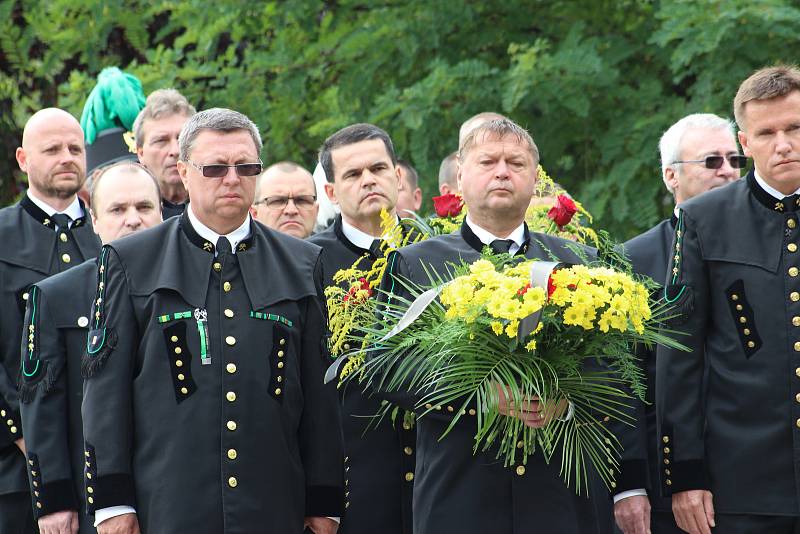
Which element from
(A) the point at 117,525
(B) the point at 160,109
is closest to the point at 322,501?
(A) the point at 117,525

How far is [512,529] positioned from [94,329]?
1743mm

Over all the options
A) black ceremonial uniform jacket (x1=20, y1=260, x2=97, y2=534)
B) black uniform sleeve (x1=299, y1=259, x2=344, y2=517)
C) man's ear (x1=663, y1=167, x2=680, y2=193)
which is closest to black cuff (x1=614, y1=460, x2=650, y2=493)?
black uniform sleeve (x1=299, y1=259, x2=344, y2=517)

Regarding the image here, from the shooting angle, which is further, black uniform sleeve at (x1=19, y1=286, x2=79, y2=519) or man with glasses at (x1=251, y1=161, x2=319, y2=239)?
man with glasses at (x1=251, y1=161, x2=319, y2=239)

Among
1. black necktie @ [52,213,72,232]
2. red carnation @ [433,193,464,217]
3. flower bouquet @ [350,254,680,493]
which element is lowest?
flower bouquet @ [350,254,680,493]

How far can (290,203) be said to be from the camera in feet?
25.3

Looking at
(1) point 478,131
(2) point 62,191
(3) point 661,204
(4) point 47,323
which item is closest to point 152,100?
(2) point 62,191

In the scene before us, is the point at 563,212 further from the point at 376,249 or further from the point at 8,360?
the point at 8,360

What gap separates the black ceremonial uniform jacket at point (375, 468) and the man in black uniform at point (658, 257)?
93 centimetres

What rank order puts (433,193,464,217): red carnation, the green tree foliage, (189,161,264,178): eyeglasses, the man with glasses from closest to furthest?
(189,161,264,178): eyeglasses
(433,193,464,217): red carnation
the man with glasses
the green tree foliage

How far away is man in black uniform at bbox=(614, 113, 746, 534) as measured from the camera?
6156mm

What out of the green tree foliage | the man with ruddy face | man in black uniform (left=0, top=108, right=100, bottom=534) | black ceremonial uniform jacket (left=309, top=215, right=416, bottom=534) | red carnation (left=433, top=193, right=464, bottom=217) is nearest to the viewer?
black ceremonial uniform jacket (left=309, top=215, right=416, bottom=534)

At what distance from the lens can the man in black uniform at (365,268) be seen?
6289 millimetres

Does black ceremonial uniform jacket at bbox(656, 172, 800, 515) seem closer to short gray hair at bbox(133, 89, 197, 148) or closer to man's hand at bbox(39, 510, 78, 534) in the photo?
man's hand at bbox(39, 510, 78, 534)

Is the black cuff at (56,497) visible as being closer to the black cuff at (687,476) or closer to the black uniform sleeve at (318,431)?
the black uniform sleeve at (318,431)
